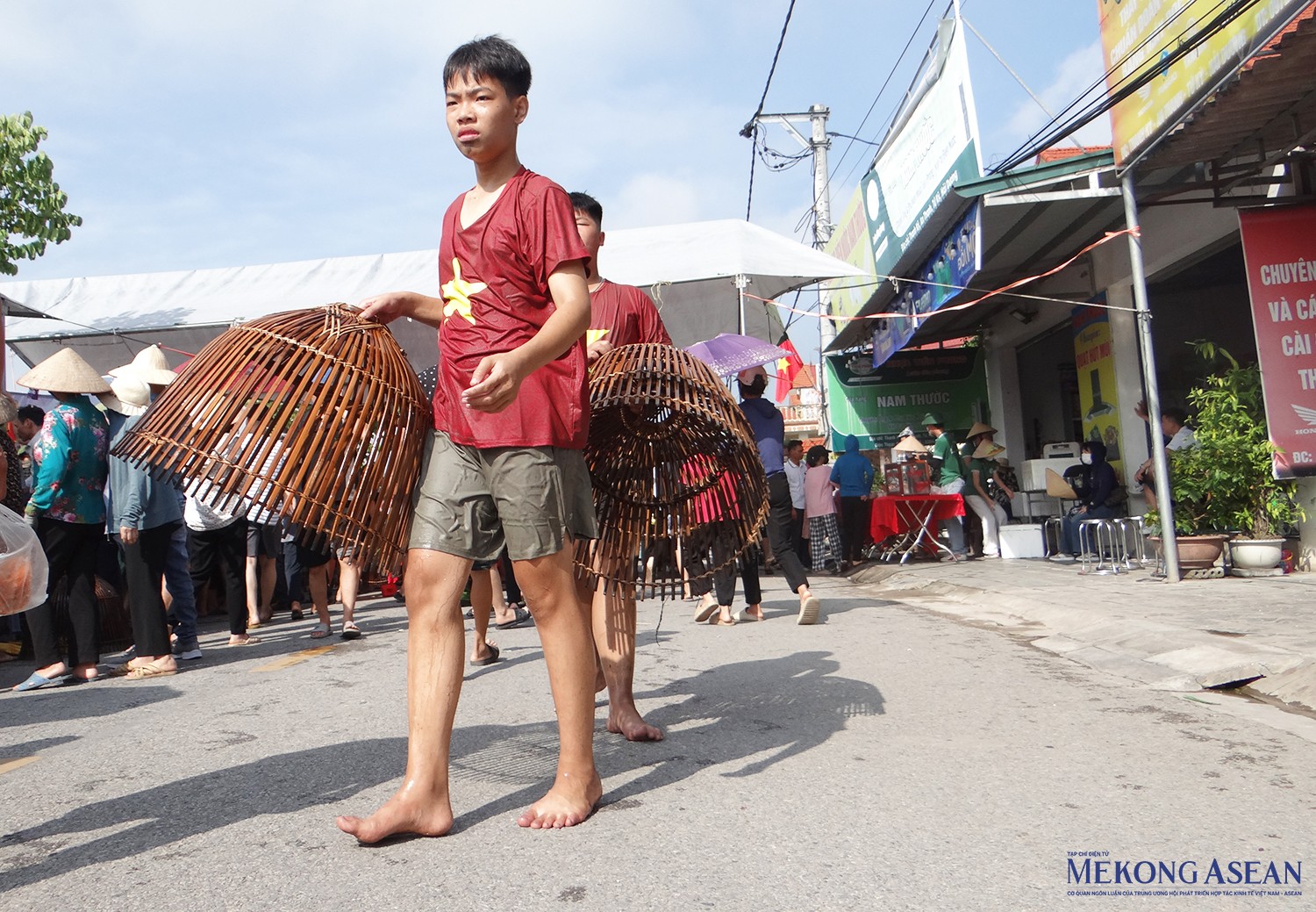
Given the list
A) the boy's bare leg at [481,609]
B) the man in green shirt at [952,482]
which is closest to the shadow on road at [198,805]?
the boy's bare leg at [481,609]

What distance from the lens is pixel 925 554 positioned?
49.5ft

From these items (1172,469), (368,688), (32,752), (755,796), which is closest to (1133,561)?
(1172,469)

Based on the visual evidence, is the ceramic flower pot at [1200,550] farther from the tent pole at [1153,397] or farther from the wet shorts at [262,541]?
the wet shorts at [262,541]

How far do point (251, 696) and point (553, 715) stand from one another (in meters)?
1.77

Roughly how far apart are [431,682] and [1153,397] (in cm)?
790

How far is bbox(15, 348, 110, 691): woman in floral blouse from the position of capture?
5.96m

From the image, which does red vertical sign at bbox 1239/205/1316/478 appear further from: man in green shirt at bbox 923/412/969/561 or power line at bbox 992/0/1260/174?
man in green shirt at bbox 923/412/969/561

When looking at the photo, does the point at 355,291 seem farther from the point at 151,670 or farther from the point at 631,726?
the point at 631,726

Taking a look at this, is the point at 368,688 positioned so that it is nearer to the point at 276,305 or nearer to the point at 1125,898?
the point at 1125,898

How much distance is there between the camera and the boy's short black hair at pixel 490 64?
2795mm

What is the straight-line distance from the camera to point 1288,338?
8.50 meters

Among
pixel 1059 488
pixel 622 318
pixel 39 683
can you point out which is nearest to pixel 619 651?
pixel 622 318

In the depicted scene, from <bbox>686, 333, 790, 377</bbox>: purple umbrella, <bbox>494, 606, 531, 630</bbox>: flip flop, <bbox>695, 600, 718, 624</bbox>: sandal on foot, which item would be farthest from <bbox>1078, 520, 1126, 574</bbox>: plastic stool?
<bbox>494, 606, 531, 630</bbox>: flip flop

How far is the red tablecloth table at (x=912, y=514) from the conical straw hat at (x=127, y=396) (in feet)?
32.3
